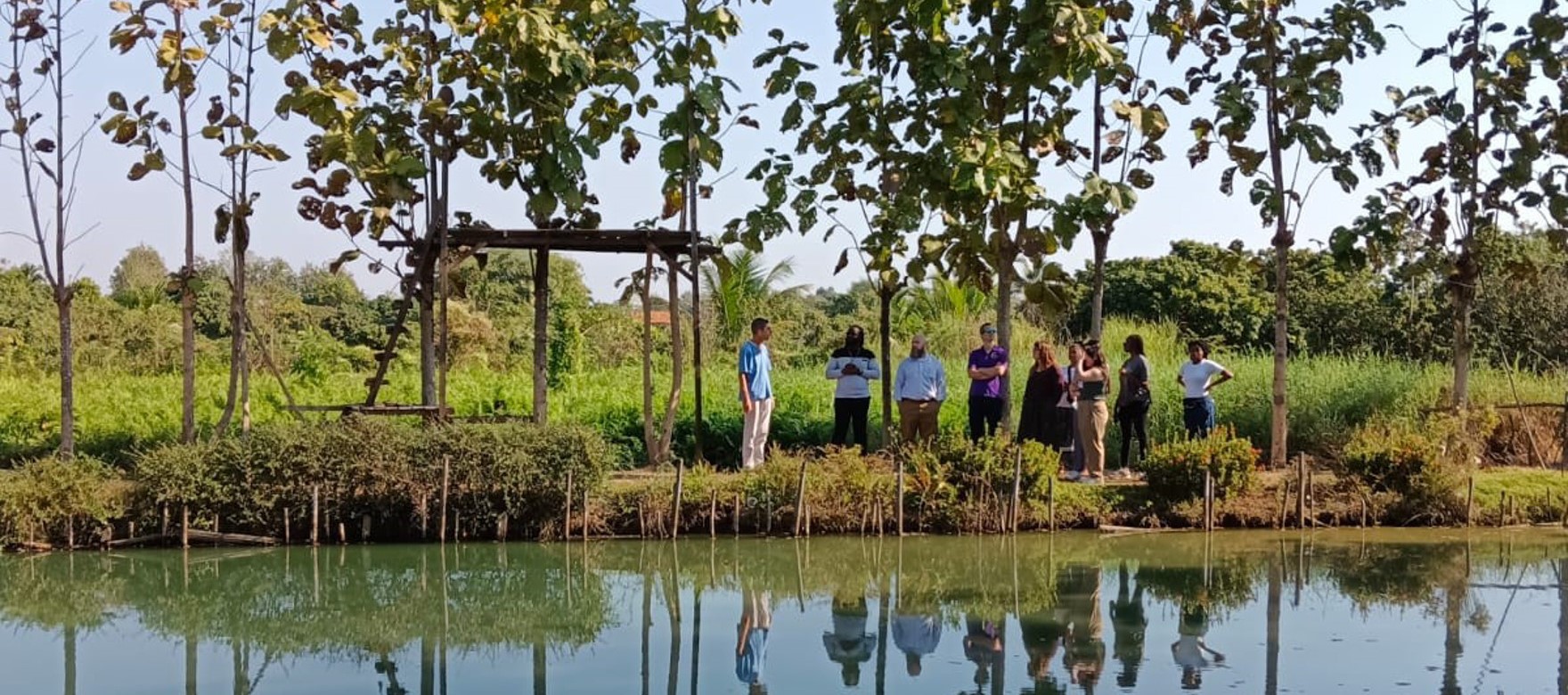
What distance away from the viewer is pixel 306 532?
9508 mm

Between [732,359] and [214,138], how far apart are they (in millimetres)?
6805

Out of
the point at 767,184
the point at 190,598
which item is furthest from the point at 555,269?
the point at 190,598

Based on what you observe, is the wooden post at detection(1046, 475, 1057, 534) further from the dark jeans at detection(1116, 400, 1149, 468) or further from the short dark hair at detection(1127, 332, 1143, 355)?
the short dark hair at detection(1127, 332, 1143, 355)

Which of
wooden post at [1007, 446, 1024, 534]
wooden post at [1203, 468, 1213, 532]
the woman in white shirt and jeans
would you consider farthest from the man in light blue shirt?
wooden post at [1203, 468, 1213, 532]

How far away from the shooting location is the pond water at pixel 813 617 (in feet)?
20.7

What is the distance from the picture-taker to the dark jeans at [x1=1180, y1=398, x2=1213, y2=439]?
10805mm

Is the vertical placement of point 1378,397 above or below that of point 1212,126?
below

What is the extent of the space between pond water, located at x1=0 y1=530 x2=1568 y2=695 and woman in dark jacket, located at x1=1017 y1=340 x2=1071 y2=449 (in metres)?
1.03

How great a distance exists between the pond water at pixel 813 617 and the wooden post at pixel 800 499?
0.19 m

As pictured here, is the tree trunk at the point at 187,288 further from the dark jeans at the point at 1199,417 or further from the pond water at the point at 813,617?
the dark jeans at the point at 1199,417

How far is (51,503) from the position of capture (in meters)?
9.20

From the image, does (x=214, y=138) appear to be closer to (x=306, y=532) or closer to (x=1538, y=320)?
(x=306, y=532)

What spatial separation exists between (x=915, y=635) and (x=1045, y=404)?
382 centimetres

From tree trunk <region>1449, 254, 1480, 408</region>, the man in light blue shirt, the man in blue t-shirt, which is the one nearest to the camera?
the man in blue t-shirt
